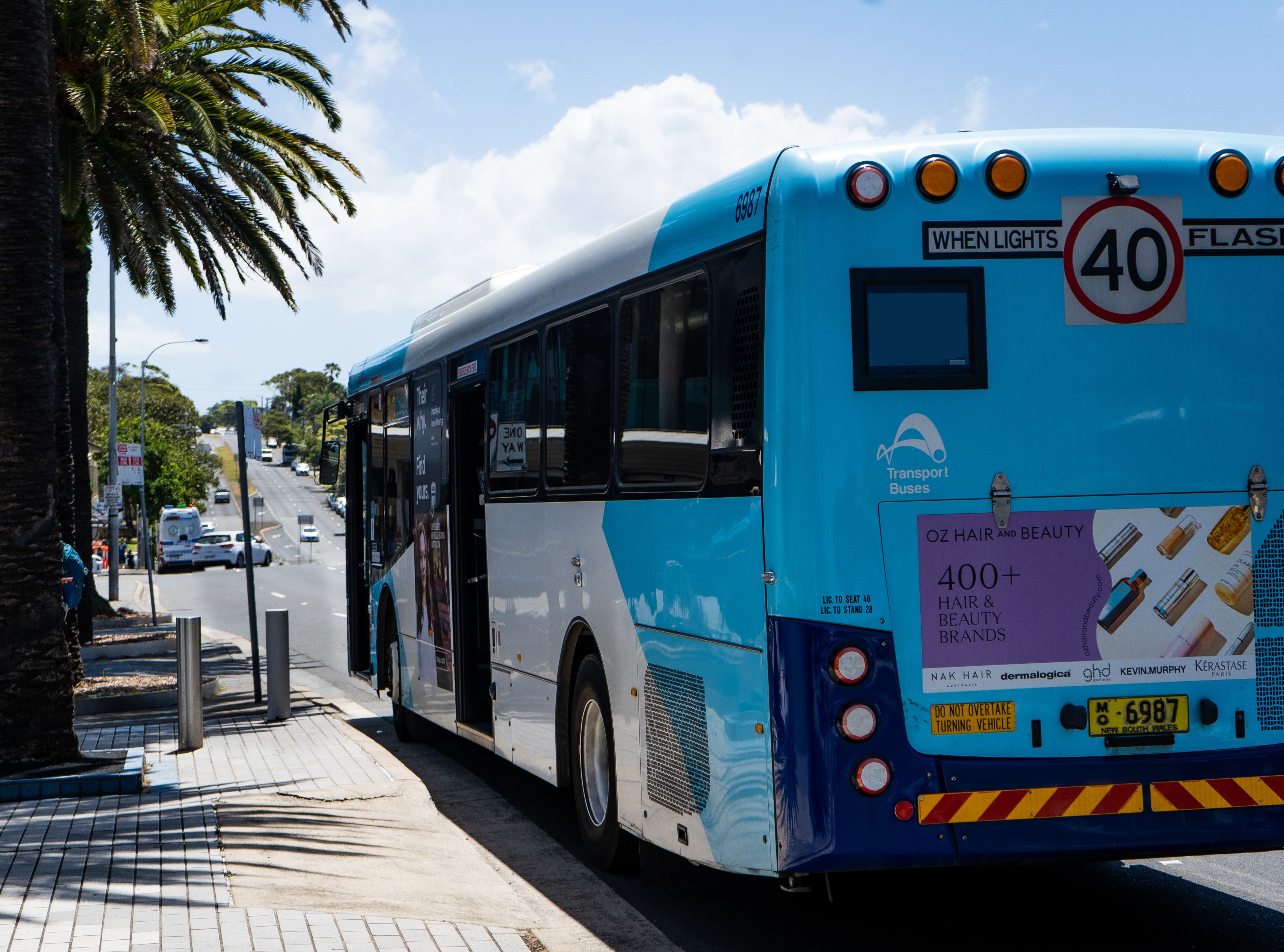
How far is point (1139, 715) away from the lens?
5.18 meters

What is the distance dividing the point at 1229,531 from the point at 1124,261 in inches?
43.7

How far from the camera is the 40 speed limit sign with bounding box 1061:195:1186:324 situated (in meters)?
5.28

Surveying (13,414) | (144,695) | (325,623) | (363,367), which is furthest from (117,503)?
(13,414)

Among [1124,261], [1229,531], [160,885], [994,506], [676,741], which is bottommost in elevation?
[160,885]

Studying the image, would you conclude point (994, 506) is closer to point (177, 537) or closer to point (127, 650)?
point (127, 650)

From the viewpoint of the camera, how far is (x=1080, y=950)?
18.7 feet

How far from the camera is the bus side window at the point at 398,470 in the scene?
37.5ft

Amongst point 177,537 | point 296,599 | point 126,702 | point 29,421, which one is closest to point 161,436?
point 177,537

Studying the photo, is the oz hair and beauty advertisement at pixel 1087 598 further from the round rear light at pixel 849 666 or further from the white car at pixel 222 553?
the white car at pixel 222 553

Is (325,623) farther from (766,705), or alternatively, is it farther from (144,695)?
(766,705)

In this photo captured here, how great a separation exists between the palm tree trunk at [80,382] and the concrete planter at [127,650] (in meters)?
0.23

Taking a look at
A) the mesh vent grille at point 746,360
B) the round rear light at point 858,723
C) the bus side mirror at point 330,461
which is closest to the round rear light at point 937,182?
the mesh vent grille at point 746,360

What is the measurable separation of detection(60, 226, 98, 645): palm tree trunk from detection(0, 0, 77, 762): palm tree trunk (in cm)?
1072

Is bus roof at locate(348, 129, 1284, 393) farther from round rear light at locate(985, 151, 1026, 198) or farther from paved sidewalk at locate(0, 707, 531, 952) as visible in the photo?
paved sidewalk at locate(0, 707, 531, 952)
